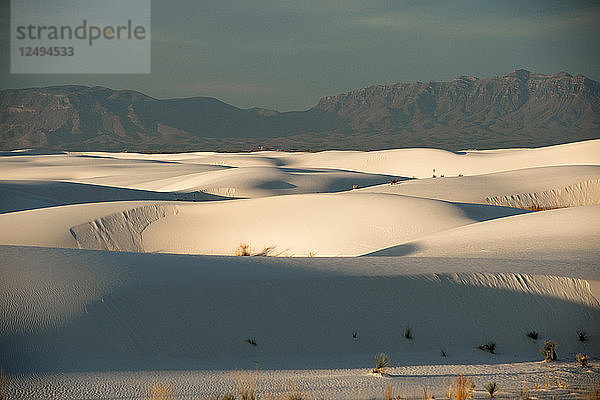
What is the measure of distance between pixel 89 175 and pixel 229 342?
36.6 metres

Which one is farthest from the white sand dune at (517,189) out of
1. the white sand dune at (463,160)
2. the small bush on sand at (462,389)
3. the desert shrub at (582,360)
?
the small bush on sand at (462,389)

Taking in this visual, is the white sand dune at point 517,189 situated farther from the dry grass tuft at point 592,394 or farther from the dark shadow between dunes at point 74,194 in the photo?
the dry grass tuft at point 592,394

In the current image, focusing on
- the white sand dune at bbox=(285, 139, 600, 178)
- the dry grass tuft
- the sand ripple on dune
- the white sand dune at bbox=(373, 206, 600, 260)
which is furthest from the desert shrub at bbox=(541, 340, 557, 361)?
the white sand dune at bbox=(285, 139, 600, 178)

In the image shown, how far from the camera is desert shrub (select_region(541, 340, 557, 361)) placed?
684cm

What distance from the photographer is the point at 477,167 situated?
40.7 meters

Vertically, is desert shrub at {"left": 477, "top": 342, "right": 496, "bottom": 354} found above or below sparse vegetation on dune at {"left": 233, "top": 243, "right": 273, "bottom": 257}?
below

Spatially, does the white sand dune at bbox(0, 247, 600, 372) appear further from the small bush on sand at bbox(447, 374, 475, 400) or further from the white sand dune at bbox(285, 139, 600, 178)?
the white sand dune at bbox(285, 139, 600, 178)

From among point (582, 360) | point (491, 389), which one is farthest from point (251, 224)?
point (491, 389)

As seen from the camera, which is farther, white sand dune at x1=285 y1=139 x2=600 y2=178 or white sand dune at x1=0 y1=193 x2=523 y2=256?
white sand dune at x1=285 y1=139 x2=600 y2=178

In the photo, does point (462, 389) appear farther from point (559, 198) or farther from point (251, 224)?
point (559, 198)

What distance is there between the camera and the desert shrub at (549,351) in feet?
22.4

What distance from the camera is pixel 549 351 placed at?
6945 mm

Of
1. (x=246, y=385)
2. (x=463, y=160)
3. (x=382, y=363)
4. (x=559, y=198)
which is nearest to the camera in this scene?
(x=246, y=385)

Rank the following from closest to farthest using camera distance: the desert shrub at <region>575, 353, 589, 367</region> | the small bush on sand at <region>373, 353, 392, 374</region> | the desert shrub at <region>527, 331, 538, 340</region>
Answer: the small bush on sand at <region>373, 353, 392, 374</region> → the desert shrub at <region>575, 353, 589, 367</region> → the desert shrub at <region>527, 331, 538, 340</region>
